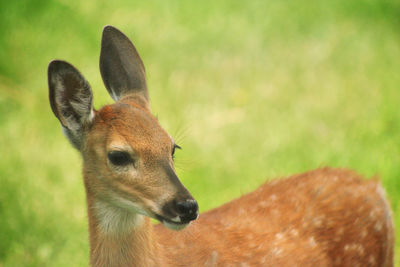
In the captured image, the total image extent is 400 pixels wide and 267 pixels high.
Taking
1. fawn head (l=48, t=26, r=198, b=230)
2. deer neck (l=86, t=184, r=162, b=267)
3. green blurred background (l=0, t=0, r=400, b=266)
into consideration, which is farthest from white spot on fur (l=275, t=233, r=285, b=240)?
green blurred background (l=0, t=0, r=400, b=266)

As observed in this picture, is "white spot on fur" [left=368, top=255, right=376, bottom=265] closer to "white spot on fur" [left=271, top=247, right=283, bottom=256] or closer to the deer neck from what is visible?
"white spot on fur" [left=271, top=247, right=283, bottom=256]

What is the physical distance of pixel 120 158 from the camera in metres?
3.60

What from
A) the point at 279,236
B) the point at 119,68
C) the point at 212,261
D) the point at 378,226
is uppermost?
the point at 119,68

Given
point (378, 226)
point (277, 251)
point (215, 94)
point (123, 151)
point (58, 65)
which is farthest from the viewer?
point (215, 94)

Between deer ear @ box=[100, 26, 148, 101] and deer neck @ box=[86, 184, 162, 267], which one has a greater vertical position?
deer ear @ box=[100, 26, 148, 101]

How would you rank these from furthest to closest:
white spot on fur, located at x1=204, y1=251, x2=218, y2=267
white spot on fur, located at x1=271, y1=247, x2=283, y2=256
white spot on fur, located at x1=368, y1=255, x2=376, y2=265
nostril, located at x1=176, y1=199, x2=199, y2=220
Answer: white spot on fur, located at x1=368, y1=255, x2=376, y2=265
white spot on fur, located at x1=271, y1=247, x2=283, y2=256
white spot on fur, located at x1=204, y1=251, x2=218, y2=267
nostril, located at x1=176, y1=199, x2=199, y2=220

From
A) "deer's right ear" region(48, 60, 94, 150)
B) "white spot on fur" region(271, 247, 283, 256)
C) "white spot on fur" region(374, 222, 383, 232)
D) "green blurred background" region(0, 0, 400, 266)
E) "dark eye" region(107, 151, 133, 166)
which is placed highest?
"green blurred background" region(0, 0, 400, 266)

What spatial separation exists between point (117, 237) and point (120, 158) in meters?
0.51

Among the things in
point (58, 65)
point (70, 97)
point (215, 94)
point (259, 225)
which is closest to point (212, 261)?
point (259, 225)

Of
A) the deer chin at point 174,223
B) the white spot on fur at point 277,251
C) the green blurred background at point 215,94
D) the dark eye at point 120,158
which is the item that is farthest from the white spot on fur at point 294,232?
the green blurred background at point 215,94

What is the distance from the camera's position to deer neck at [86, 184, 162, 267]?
3.80 meters

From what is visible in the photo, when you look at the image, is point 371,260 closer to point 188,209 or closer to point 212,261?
point 212,261

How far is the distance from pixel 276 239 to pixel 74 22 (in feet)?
17.7

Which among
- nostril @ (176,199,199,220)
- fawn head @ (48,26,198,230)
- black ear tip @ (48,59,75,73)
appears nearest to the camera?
nostril @ (176,199,199,220)
